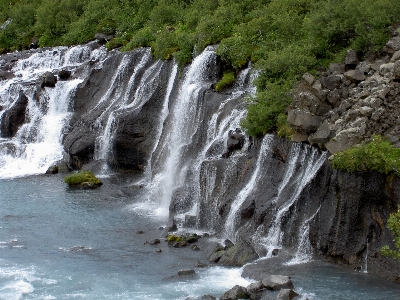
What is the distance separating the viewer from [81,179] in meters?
39.9

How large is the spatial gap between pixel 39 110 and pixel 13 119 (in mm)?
2259

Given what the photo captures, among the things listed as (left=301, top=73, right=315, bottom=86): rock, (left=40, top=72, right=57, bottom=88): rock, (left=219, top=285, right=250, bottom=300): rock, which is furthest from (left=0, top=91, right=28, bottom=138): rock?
(left=219, top=285, right=250, bottom=300): rock

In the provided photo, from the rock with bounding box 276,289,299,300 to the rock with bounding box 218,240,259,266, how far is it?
381 cm

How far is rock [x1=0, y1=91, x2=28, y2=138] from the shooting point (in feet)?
162

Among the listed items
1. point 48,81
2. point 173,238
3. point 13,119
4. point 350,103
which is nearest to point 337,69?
point 350,103

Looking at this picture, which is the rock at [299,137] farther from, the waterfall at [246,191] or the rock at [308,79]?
the rock at [308,79]

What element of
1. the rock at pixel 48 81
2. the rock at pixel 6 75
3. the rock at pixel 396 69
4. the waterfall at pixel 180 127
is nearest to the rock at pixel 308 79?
the rock at pixel 396 69

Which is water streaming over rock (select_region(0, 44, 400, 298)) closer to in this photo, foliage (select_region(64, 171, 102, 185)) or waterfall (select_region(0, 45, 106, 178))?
waterfall (select_region(0, 45, 106, 178))

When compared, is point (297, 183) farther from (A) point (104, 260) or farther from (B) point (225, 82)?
(B) point (225, 82)

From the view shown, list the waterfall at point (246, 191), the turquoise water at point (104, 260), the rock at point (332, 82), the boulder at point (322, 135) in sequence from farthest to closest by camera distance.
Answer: the waterfall at point (246, 191), the rock at point (332, 82), the boulder at point (322, 135), the turquoise water at point (104, 260)

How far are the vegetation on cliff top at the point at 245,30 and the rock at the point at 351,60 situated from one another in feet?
3.50

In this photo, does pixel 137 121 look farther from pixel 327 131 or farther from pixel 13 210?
pixel 327 131

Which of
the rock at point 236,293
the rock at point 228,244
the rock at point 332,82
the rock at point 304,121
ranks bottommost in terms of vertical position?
the rock at point 236,293

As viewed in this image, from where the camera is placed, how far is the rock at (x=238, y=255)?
26.0 metres
